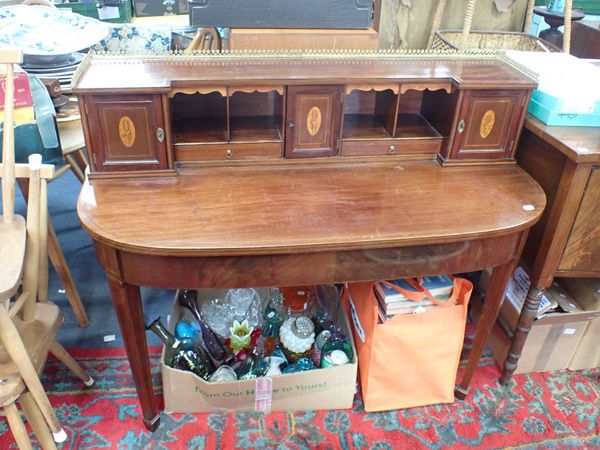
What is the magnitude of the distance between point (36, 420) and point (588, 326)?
163cm

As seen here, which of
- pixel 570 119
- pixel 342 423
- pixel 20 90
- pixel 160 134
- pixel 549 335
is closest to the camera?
pixel 160 134

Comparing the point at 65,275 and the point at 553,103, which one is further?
the point at 65,275

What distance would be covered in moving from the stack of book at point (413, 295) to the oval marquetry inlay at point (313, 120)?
0.46m

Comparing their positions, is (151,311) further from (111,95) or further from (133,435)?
(111,95)

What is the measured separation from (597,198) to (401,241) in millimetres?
552

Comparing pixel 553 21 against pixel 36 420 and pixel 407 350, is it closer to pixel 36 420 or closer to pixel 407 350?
pixel 407 350

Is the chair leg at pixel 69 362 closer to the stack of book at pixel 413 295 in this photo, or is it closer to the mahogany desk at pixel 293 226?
the mahogany desk at pixel 293 226

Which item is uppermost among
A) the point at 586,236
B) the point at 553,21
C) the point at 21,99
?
the point at 553,21

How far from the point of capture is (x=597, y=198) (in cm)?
120

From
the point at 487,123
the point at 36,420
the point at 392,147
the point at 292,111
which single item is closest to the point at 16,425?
the point at 36,420

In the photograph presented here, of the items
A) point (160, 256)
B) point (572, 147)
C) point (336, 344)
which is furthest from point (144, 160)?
point (572, 147)

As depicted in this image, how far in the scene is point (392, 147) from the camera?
1.30 metres

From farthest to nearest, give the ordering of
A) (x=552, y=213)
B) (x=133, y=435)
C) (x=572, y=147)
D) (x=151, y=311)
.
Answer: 1. (x=151, y=311)
2. (x=133, y=435)
3. (x=552, y=213)
4. (x=572, y=147)

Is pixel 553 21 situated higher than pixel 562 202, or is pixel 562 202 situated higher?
pixel 553 21
